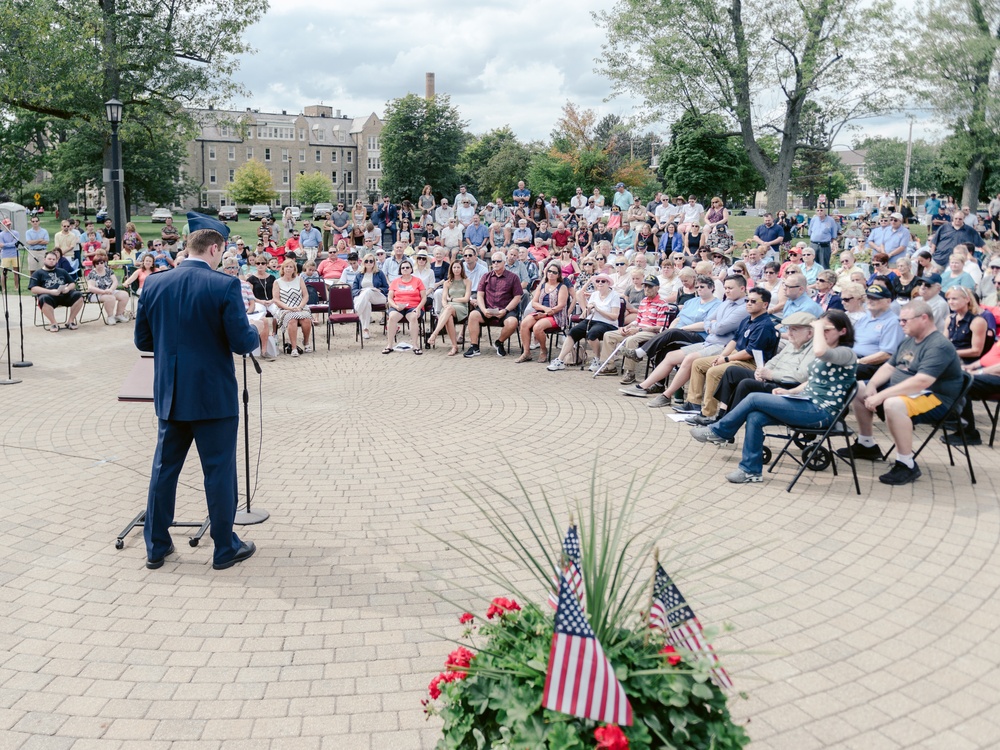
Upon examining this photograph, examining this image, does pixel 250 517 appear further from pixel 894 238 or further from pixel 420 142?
pixel 420 142

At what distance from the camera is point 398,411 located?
9.30 metres

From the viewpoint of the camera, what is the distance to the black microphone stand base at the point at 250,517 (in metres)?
5.90

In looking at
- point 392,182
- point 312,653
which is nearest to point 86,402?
point 312,653

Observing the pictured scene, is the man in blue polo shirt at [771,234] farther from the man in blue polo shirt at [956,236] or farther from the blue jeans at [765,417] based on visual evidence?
the blue jeans at [765,417]

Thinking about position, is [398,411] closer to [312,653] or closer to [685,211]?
[312,653]

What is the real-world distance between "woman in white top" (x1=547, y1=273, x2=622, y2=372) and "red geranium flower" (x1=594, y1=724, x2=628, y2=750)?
30.9 ft

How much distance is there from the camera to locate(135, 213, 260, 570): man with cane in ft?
16.0

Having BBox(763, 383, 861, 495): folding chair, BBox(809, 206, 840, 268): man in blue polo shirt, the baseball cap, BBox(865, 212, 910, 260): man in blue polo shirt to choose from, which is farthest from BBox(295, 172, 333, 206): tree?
BBox(763, 383, 861, 495): folding chair

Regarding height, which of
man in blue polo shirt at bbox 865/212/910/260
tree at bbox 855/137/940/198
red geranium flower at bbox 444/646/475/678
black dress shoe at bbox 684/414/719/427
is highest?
tree at bbox 855/137/940/198

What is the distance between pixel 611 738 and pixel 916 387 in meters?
5.49

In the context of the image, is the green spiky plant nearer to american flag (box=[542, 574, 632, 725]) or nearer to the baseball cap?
american flag (box=[542, 574, 632, 725])

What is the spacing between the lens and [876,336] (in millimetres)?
8492

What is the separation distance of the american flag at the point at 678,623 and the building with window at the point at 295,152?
106364mm

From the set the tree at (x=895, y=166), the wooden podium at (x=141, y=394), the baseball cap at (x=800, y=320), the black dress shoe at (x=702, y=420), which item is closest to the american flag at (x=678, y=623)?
the wooden podium at (x=141, y=394)
